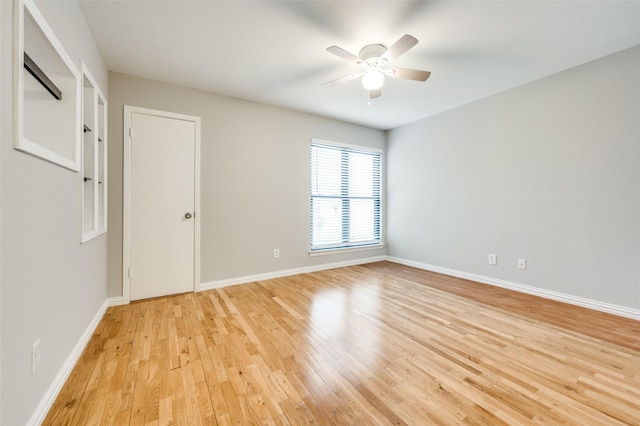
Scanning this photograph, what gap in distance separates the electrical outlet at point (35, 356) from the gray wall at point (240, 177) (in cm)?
172

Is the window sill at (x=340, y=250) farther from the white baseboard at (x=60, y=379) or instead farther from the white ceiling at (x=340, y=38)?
the white baseboard at (x=60, y=379)

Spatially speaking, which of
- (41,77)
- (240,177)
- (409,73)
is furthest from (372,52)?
(41,77)

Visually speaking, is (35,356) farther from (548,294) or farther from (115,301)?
(548,294)

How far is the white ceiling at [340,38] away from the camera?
1.94m

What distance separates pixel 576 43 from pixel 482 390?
118 inches

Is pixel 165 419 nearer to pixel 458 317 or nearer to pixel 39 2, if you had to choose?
pixel 39 2

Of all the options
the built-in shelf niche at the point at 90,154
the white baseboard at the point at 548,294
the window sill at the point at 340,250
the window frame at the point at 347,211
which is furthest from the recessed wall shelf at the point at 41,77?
the white baseboard at the point at 548,294

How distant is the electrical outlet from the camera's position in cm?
Answer: 121

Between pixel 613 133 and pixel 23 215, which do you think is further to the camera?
pixel 613 133

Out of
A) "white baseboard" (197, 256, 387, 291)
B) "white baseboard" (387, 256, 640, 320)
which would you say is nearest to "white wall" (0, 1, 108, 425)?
"white baseboard" (197, 256, 387, 291)

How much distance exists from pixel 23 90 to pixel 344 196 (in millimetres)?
3821

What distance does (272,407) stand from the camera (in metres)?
1.37

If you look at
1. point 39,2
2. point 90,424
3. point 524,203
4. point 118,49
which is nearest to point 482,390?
point 90,424

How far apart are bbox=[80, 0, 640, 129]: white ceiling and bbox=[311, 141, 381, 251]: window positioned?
135 cm
